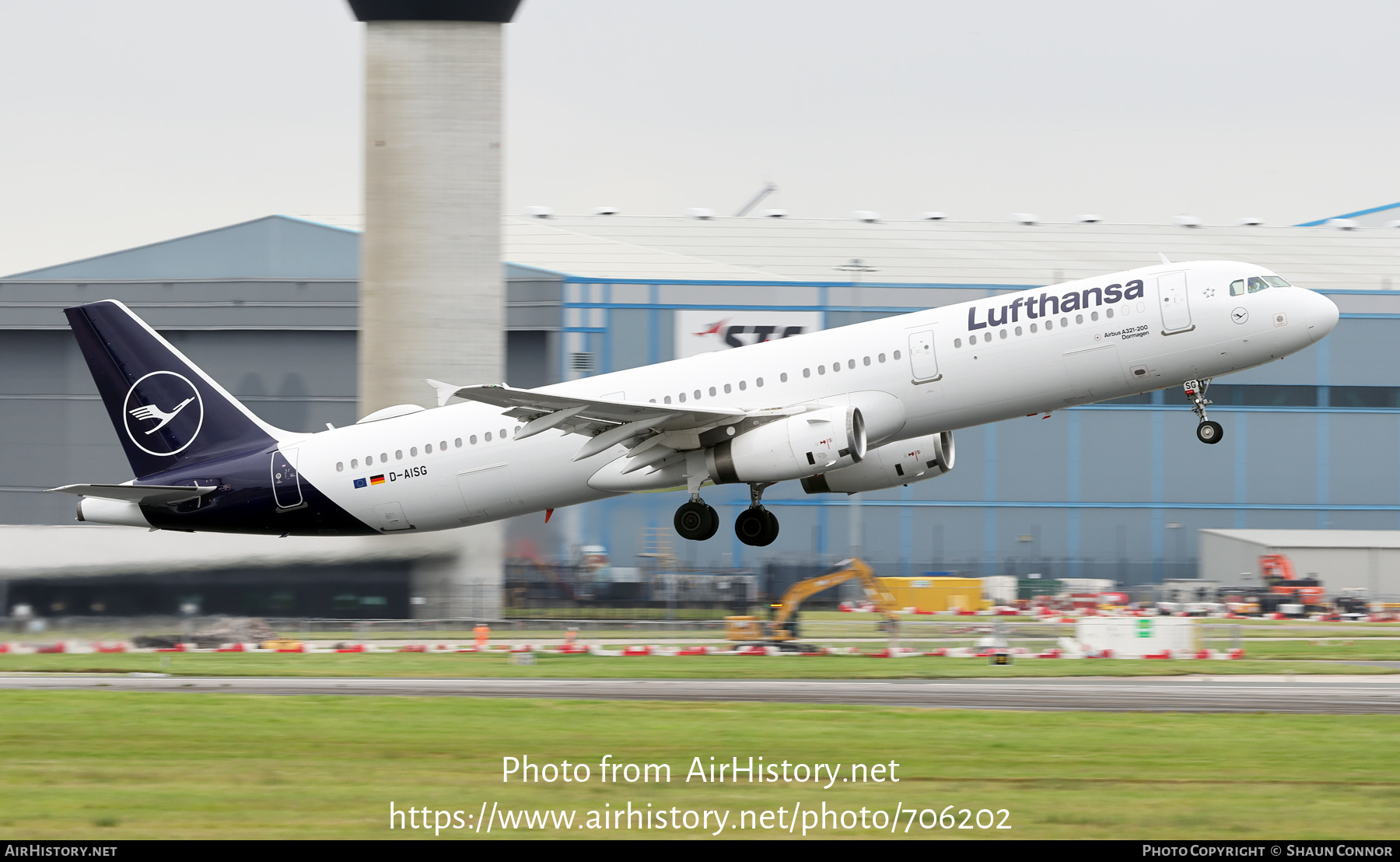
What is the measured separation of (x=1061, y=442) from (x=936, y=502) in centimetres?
632

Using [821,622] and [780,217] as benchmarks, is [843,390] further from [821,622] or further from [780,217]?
[780,217]

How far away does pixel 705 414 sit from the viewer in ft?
102

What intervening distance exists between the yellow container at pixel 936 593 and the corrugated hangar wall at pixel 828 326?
11.3 ft

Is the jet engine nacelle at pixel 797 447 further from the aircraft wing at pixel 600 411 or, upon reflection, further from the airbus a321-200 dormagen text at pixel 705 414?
the aircraft wing at pixel 600 411

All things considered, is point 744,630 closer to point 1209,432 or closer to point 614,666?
point 614,666

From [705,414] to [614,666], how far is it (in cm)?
977

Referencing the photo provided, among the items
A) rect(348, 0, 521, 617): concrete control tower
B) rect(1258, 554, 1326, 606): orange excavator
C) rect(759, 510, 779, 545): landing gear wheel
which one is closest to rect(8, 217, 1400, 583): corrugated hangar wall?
rect(1258, 554, 1326, 606): orange excavator

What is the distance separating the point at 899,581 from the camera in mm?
60281

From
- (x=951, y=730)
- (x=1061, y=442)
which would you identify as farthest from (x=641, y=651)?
(x=1061, y=442)

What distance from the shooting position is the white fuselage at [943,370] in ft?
99.5

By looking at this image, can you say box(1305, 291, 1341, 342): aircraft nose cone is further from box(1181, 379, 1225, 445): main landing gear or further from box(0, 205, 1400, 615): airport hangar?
box(0, 205, 1400, 615): airport hangar

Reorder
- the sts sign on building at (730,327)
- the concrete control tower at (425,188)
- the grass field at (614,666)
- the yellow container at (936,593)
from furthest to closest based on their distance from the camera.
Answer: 1. the sts sign on building at (730,327)
2. the yellow container at (936,593)
3. the concrete control tower at (425,188)
4. the grass field at (614,666)

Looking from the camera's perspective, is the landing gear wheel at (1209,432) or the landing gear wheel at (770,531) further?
the landing gear wheel at (770,531)

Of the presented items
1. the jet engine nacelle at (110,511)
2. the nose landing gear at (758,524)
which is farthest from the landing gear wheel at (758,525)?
the jet engine nacelle at (110,511)
